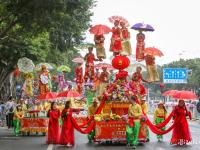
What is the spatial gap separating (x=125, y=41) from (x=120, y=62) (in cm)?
132

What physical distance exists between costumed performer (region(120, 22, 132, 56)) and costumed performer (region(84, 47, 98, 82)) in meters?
3.56

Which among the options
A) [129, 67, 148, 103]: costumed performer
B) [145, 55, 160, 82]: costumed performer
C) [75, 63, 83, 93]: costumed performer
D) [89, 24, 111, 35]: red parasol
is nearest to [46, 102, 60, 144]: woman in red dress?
[129, 67, 148, 103]: costumed performer

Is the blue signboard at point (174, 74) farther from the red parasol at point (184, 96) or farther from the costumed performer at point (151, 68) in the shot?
the red parasol at point (184, 96)

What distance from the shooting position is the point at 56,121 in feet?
63.7

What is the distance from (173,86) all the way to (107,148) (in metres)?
71.4

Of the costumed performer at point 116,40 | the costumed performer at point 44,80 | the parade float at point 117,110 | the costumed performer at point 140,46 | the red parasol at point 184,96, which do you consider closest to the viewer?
the red parasol at point 184,96

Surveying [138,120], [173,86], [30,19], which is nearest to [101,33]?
[30,19]

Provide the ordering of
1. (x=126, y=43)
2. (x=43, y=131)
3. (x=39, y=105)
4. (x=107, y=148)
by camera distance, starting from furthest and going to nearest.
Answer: (x=39, y=105) → (x=43, y=131) → (x=126, y=43) → (x=107, y=148)

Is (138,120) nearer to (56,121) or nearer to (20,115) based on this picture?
(56,121)

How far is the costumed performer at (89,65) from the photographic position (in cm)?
2391

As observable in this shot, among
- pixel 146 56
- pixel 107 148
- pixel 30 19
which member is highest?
pixel 30 19

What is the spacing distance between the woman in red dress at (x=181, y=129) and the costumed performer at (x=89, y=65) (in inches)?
249

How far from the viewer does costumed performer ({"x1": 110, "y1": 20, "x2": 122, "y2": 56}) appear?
2008cm

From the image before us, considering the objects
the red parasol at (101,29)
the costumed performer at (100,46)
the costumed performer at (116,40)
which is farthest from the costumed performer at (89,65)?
the costumed performer at (116,40)
